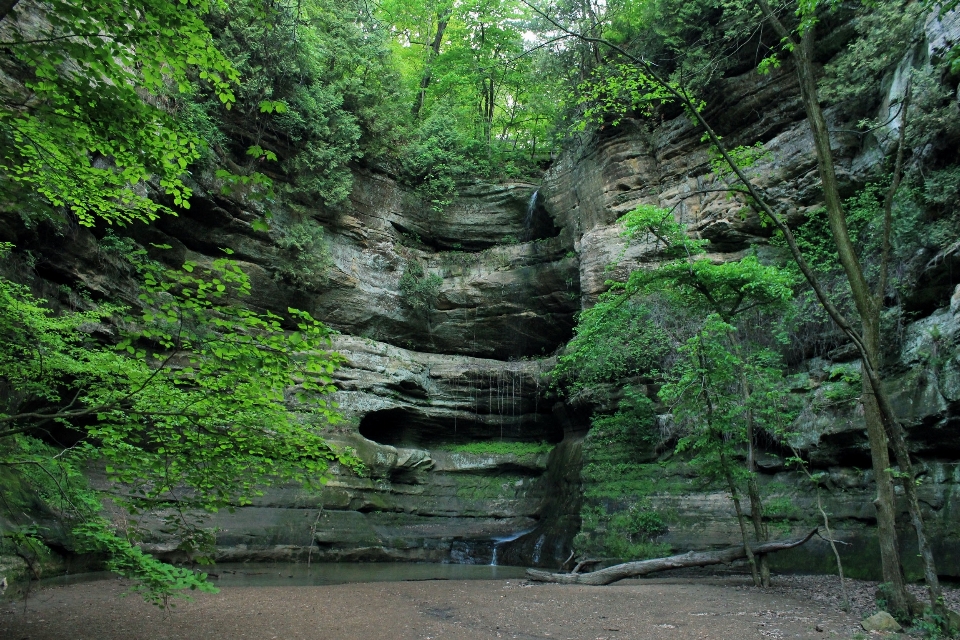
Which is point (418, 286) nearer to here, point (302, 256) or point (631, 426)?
point (302, 256)

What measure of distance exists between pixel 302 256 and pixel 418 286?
4.87 m

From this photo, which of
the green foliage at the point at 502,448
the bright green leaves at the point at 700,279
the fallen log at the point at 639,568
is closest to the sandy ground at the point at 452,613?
the fallen log at the point at 639,568

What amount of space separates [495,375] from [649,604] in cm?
1469

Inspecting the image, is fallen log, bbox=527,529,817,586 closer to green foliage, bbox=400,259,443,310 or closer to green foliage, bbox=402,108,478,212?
green foliage, bbox=400,259,443,310

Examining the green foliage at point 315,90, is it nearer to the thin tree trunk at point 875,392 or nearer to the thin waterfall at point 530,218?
the thin waterfall at point 530,218

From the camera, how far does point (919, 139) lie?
1181cm

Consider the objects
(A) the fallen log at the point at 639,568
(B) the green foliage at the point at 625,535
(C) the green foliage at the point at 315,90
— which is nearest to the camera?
(A) the fallen log at the point at 639,568

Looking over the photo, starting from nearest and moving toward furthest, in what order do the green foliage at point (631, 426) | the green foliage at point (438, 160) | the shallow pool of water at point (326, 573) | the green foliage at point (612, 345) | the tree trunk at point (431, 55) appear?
the shallow pool of water at point (326, 573)
the green foliage at point (612, 345)
the green foliage at point (631, 426)
the green foliage at point (438, 160)
the tree trunk at point (431, 55)

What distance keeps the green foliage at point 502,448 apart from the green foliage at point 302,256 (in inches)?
339

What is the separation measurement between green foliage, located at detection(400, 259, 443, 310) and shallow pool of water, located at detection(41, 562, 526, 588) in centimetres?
1037

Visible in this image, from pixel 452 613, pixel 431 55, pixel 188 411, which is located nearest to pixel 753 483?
pixel 452 613

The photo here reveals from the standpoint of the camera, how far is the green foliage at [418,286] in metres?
23.0

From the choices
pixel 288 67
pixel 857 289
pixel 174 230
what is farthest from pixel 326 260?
pixel 857 289

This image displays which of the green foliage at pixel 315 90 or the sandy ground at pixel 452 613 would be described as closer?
the sandy ground at pixel 452 613
